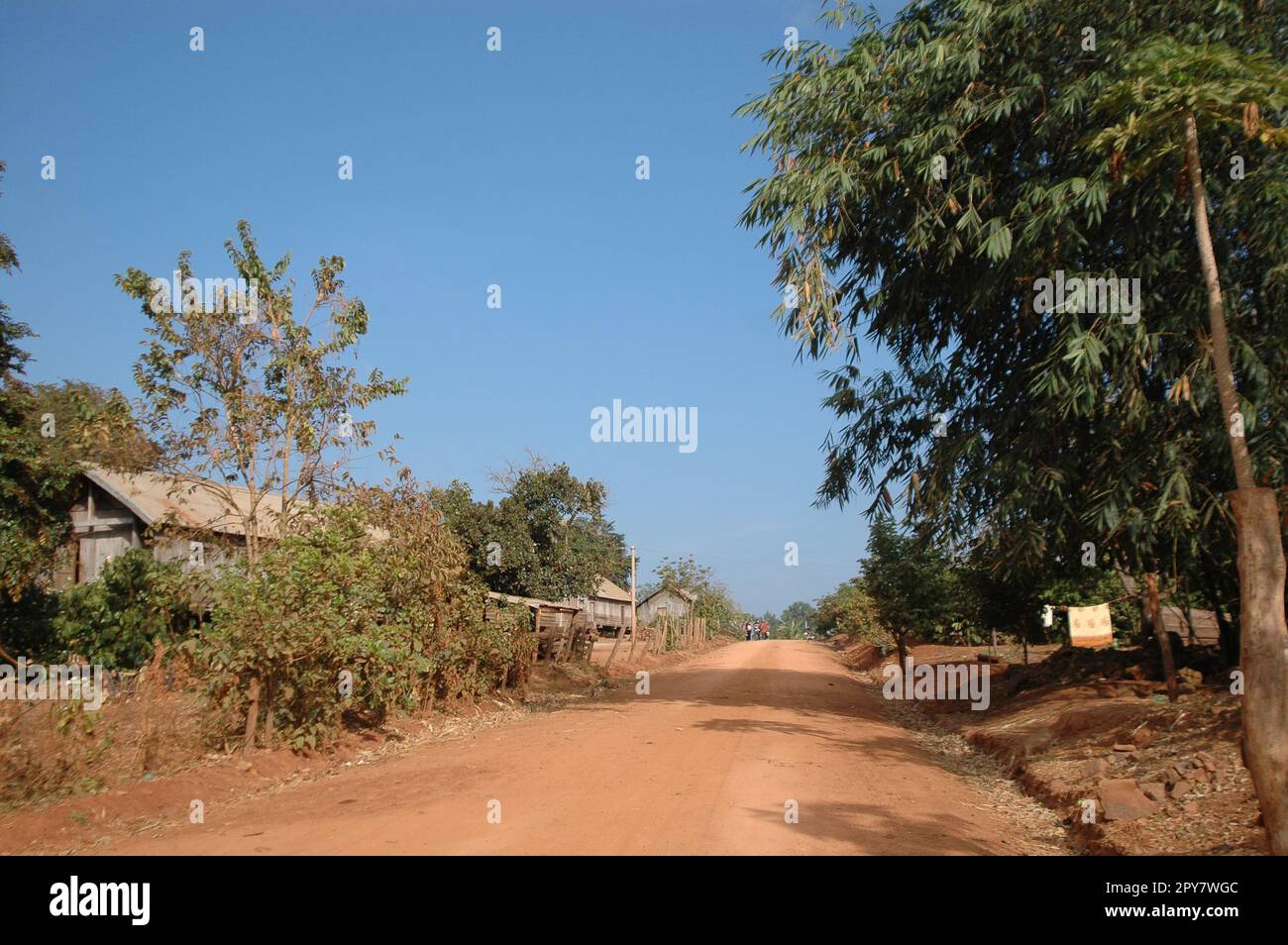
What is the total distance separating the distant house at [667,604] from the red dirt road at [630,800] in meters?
28.2

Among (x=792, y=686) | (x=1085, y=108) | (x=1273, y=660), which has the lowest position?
(x=792, y=686)

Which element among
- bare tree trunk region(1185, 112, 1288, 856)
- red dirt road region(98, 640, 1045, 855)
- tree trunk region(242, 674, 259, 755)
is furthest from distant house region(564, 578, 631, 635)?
bare tree trunk region(1185, 112, 1288, 856)

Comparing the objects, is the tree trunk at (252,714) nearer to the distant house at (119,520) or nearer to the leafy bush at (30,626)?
the leafy bush at (30,626)

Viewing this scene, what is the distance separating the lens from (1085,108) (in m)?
11.2

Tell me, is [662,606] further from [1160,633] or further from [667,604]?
[1160,633]

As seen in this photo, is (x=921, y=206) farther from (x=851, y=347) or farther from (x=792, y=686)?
(x=792, y=686)

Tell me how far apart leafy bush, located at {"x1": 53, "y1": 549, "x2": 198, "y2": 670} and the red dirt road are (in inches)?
264

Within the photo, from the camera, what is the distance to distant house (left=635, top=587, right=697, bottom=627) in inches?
2165

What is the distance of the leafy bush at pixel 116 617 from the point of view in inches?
587
